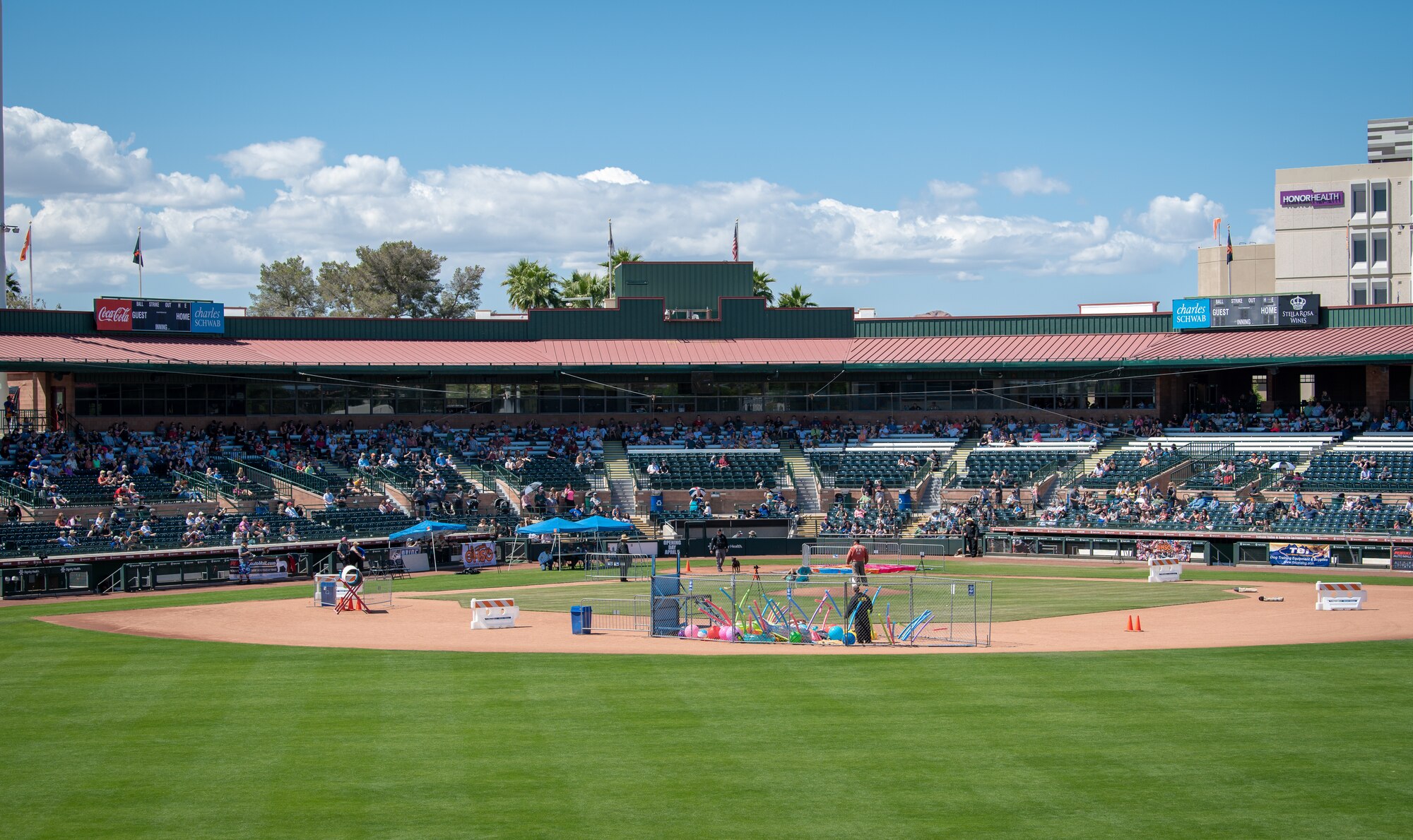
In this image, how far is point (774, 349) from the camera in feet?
220

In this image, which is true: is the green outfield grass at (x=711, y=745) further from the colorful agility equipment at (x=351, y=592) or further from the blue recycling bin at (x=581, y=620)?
the colorful agility equipment at (x=351, y=592)

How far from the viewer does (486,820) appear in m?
13.5

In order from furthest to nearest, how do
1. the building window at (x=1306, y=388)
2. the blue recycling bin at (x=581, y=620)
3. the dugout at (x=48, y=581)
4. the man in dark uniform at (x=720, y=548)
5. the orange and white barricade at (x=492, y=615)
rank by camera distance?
the building window at (x=1306, y=388) < the man in dark uniform at (x=720, y=548) < the dugout at (x=48, y=581) < the orange and white barricade at (x=492, y=615) < the blue recycling bin at (x=581, y=620)

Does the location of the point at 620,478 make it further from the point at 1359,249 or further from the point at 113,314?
the point at 1359,249

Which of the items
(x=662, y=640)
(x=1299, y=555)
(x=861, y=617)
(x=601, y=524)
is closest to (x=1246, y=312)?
(x=1299, y=555)

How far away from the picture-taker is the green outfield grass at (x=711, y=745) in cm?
1357

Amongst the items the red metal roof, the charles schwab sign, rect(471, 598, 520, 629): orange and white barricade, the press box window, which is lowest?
rect(471, 598, 520, 629): orange and white barricade

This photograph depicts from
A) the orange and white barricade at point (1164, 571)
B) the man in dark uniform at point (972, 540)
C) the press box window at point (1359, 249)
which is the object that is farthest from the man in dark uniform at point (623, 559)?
the press box window at point (1359, 249)

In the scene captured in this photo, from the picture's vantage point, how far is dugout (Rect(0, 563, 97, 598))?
1436 inches

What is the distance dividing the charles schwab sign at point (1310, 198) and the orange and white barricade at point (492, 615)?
77744 millimetres

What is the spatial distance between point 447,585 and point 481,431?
22.5 metres

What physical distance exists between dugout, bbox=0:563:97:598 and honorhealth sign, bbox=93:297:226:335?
23.2 metres

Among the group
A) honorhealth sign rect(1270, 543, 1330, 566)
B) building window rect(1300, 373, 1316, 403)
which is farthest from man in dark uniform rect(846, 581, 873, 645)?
building window rect(1300, 373, 1316, 403)

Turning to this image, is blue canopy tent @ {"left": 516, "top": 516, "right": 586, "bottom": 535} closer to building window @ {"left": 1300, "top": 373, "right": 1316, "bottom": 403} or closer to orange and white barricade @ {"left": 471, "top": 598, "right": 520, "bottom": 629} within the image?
orange and white barricade @ {"left": 471, "top": 598, "right": 520, "bottom": 629}
